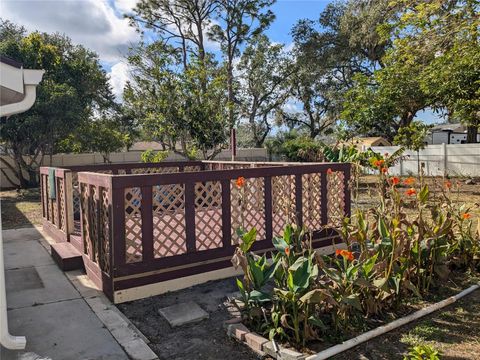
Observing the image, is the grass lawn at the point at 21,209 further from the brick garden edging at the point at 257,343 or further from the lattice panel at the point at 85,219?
the brick garden edging at the point at 257,343

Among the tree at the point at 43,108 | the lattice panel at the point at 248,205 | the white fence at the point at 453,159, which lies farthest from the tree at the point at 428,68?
the tree at the point at 43,108

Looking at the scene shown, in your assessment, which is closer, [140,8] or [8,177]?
[8,177]

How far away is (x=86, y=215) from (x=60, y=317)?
54.8 inches

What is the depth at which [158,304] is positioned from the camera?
3.84 m

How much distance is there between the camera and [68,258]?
4910 millimetres

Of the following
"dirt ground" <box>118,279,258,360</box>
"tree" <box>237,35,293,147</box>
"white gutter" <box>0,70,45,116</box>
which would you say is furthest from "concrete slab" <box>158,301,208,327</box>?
"tree" <box>237,35,293,147</box>

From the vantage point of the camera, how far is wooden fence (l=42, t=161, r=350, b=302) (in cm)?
388

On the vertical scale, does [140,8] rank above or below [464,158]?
above

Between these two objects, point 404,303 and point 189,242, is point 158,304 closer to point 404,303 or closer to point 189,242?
point 189,242

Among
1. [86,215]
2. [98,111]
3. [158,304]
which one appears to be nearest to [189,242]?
[158,304]

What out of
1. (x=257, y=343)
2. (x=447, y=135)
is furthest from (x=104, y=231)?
(x=447, y=135)

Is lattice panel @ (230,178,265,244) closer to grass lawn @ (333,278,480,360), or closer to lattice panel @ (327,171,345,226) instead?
lattice panel @ (327,171,345,226)

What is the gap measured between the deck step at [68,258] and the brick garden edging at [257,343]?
259cm

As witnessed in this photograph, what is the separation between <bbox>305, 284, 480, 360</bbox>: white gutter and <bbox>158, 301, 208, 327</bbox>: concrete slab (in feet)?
3.91
